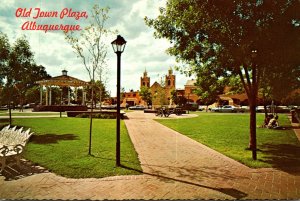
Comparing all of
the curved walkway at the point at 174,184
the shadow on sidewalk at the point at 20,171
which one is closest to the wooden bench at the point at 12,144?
the shadow on sidewalk at the point at 20,171

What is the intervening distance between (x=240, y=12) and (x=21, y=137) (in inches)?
321

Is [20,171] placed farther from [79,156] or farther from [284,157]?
[284,157]

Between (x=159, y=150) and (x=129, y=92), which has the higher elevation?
(x=129, y=92)

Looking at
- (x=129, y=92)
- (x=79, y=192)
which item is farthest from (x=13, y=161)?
(x=129, y=92)

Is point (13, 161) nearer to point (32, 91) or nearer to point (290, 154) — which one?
point (290, 154)

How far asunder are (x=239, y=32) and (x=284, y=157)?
4808mm

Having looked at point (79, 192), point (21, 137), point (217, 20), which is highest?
point (217, 20)

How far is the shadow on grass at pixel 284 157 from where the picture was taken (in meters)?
7.67

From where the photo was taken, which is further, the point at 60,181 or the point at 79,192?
the point at 60,181

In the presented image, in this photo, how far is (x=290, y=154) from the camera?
968cm

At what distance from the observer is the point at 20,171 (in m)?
7.18

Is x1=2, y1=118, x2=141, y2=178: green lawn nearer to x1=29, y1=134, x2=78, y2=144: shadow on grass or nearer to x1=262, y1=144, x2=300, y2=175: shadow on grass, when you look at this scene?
x1=29, y1=134, x2=78, y2=144: shadow on grass

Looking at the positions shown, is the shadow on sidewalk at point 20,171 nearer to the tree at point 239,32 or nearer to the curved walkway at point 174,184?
the curved walkway at point 174,184

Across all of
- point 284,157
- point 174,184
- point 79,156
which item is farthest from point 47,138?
point 284,157
